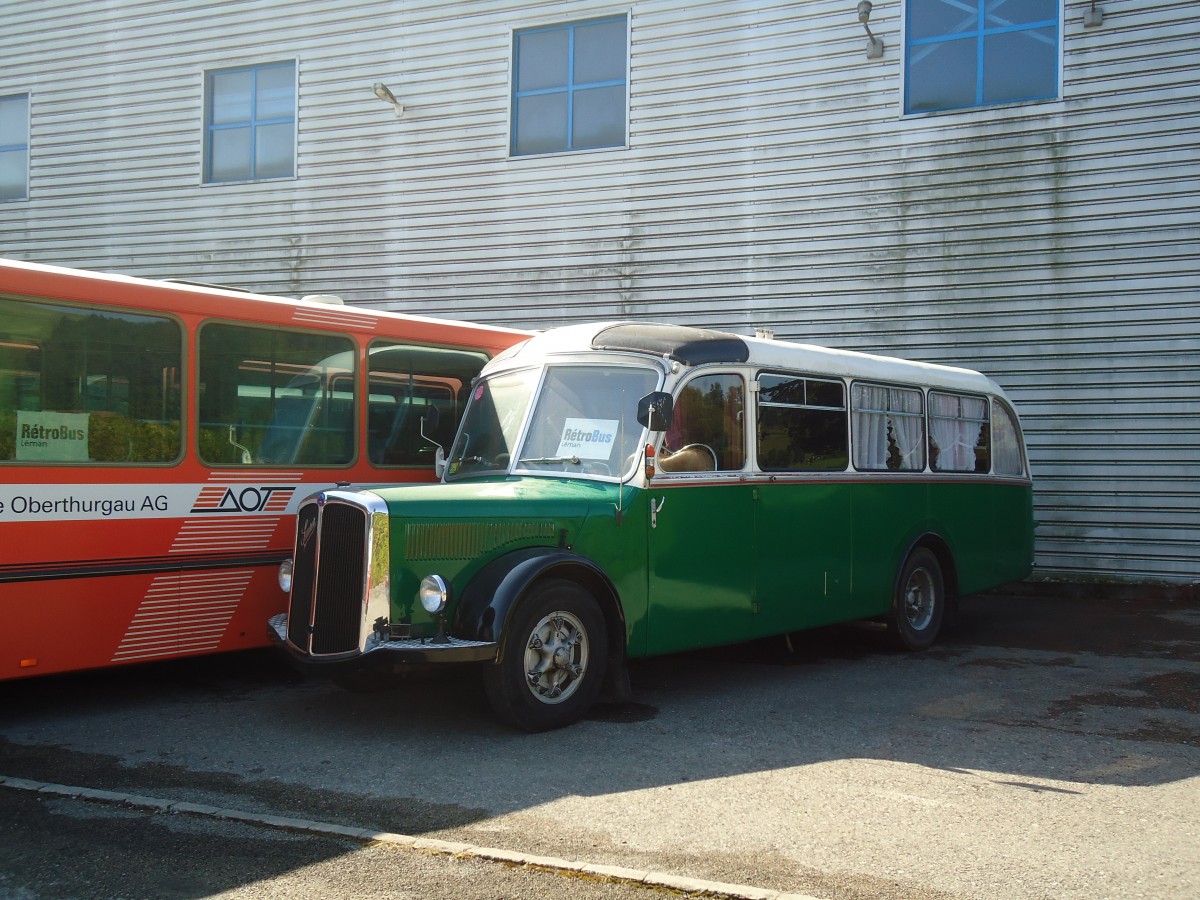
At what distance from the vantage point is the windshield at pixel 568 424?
723 centimetres

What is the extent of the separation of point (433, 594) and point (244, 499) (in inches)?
82.0

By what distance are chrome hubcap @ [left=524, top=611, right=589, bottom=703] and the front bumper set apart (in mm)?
407

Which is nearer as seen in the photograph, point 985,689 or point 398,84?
point 985,689

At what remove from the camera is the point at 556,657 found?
21.7 feet

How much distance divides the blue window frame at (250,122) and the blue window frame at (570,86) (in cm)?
357

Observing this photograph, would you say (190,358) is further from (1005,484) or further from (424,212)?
(424,212)

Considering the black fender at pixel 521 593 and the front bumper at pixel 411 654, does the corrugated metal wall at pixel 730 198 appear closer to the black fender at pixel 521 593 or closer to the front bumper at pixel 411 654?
the black fender at pixel 521 593

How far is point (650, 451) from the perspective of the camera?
7.11 meters

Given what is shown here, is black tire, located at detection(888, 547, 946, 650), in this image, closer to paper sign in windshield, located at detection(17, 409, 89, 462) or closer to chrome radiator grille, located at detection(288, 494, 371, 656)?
chrome radiator grille, located at detection(288, 494, 371, 656)

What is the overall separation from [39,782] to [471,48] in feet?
40.1

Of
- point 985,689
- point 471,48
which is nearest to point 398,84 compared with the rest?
point 471,48

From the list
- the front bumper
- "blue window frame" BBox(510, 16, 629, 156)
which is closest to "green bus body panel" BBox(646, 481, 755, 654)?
the front bumper

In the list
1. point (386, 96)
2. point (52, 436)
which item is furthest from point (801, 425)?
point (386, 96)

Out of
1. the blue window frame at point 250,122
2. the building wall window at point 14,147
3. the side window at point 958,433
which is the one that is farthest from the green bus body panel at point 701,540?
the building wall window at point 14,147
